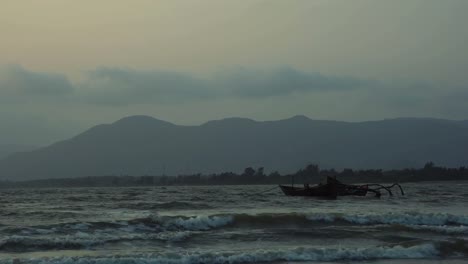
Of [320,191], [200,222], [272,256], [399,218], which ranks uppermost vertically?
[320,191]

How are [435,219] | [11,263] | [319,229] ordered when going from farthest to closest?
[435,219] < [319,229] < [11,263]

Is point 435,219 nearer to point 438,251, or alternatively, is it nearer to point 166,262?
point 438,251

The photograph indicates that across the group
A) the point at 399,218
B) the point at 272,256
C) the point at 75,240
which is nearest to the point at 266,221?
the point at 399,218

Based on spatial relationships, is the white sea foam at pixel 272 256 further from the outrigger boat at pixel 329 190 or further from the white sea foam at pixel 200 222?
the outrigger boat at pixel 329 190

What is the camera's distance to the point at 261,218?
97.6 ft

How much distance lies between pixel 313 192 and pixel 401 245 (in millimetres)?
42139

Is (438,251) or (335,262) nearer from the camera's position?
(335,262)

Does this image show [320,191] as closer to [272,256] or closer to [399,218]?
[399,218]

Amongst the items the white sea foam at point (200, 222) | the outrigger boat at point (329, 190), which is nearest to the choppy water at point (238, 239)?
the white sea foam at point (200, 222)

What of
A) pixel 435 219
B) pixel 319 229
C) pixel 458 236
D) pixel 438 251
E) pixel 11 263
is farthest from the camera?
pixel 435 219

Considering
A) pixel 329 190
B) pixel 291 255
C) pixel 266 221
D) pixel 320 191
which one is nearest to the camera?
pixel 291 255

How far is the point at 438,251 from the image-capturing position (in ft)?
65.9

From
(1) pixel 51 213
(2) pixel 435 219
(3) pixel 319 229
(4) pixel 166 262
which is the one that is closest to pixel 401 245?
(3) pixel 319 229

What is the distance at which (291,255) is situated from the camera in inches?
749
